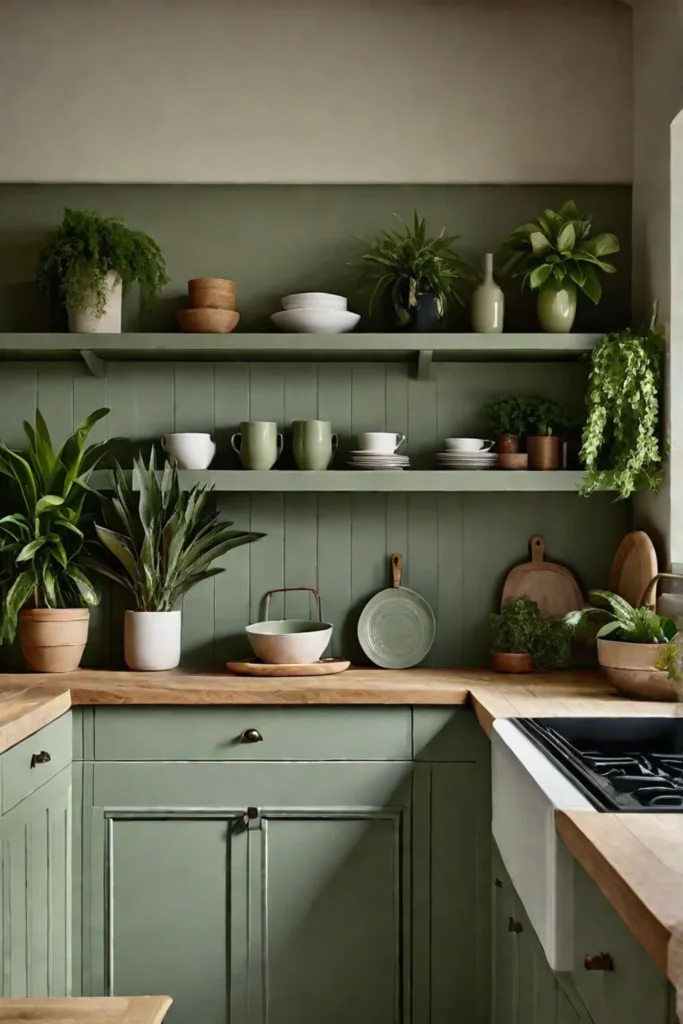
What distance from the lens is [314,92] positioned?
320 cm

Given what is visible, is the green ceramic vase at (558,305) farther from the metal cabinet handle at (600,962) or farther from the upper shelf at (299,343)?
the metal cabinet handle at (600,962)

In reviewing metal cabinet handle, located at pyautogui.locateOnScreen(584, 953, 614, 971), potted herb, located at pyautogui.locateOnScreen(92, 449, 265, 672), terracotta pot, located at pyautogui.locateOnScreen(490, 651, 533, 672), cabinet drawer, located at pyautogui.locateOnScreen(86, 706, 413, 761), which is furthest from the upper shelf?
metal cabinet handle, located at pyautogui.locateOnScreen(584, 953, 614, 971)

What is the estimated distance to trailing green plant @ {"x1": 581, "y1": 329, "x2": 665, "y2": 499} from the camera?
285cm

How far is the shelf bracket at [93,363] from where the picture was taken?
3005 millimetres

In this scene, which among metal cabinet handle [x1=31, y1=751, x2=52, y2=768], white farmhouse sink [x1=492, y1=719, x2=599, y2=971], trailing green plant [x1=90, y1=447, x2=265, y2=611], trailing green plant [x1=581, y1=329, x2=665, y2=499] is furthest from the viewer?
trailing green plant [x1=90, y1=447, x2=265, y2=611]

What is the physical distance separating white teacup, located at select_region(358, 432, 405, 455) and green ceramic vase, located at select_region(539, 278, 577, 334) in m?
0.57

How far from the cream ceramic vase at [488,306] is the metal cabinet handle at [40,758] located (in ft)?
5.49

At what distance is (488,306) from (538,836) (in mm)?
1775

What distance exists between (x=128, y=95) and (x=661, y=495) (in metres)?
2.03

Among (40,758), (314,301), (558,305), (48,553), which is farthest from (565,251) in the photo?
(40,758)

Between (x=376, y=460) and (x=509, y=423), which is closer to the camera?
(x=376, y=460)

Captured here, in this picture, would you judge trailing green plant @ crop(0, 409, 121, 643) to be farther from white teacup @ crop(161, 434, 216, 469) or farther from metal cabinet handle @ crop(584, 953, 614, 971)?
metal cabinet handle @ crop(584, 953, 614, 971)

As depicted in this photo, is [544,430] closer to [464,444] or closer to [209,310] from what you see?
[464,444]

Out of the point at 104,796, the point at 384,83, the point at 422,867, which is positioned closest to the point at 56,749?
the point at 104,796
